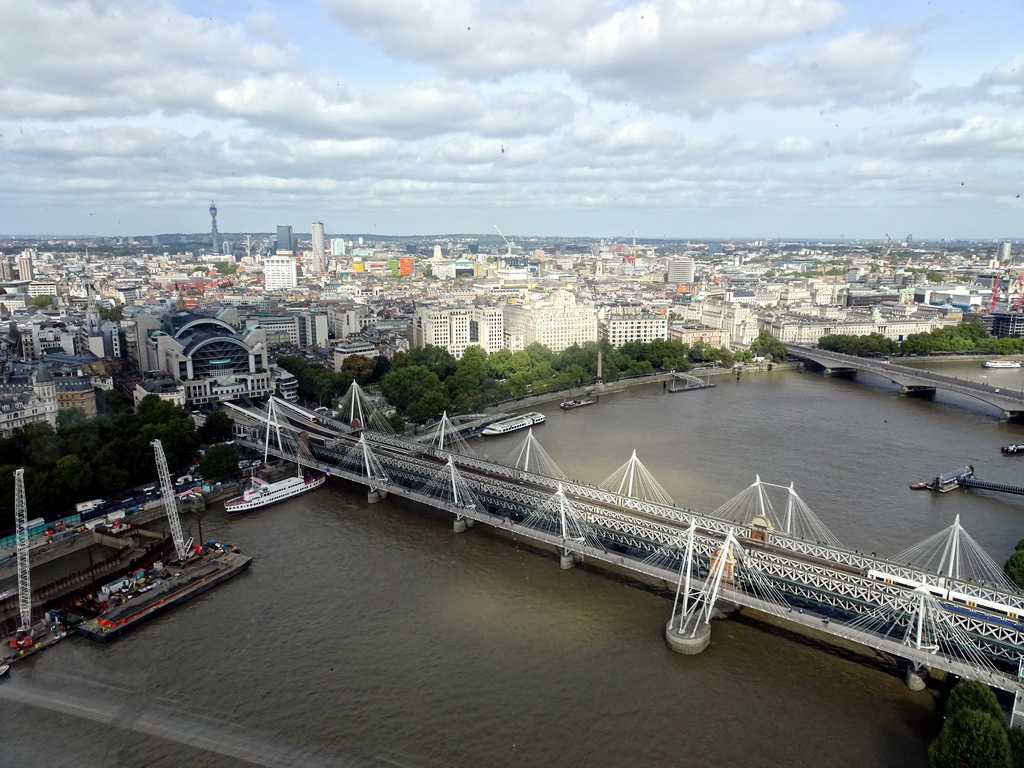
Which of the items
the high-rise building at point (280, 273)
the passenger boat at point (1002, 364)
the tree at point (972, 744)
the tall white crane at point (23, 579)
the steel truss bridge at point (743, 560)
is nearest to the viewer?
the tree at point (972, 744)

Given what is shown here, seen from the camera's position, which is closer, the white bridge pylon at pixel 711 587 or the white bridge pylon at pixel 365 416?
the white bridge pylon at pixel 711 587

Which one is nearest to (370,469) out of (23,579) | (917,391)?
(23,579)

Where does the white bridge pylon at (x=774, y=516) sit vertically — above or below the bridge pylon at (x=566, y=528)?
below

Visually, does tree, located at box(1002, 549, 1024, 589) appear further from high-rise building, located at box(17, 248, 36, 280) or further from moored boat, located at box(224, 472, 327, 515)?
high-rise building, located at box(17, 248, 36, 280)

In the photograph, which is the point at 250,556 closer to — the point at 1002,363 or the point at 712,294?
the point at 1002,363

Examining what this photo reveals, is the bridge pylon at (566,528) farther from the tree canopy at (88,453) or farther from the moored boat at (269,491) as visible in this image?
the tree canopy at (88,453)

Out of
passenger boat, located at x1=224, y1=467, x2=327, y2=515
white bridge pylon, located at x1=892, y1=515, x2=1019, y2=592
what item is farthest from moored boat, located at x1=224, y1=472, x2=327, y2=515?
white bridge pylon, located at x1=892, y1=515, x2=1019, y2=592

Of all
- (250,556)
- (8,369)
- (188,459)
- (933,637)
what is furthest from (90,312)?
(933,637)

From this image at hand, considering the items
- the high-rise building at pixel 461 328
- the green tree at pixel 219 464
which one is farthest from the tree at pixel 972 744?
the high-rise building at pixel 461 328
